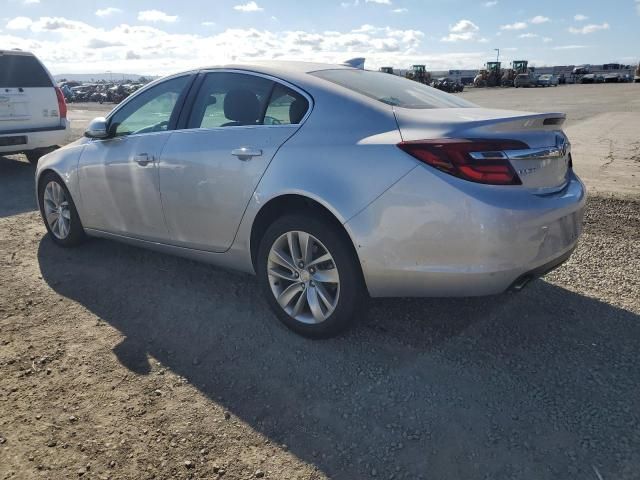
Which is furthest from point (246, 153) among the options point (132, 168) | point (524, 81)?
point (524, 81)

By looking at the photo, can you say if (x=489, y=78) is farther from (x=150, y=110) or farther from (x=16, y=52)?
(x=150, y=110)

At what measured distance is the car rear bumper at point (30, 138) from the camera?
25.8 feet

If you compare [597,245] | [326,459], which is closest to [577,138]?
[597,245]

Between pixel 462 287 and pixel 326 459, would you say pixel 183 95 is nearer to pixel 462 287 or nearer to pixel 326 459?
pixel 462 287

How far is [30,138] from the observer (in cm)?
811

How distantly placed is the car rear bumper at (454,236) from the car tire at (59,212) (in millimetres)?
3062

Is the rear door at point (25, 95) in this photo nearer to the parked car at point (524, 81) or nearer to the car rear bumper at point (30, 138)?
the car rear bumper at point (30, 138)

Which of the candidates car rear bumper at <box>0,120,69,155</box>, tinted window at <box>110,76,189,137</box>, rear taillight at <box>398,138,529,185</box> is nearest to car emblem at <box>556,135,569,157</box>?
rear taillight at <box>398,138,529,185</box>

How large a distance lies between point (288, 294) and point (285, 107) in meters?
1.16

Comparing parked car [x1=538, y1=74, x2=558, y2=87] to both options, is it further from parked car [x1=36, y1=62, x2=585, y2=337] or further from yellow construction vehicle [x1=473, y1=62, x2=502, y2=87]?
parked car [x1=36, y1=62, x2=585, y2=337]

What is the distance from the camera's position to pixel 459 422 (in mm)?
2393

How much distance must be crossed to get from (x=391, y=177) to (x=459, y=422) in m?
1.22

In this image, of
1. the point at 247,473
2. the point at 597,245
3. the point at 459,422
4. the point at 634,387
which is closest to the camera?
the point at 247,473

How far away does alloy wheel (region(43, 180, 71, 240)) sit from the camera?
479 cm
